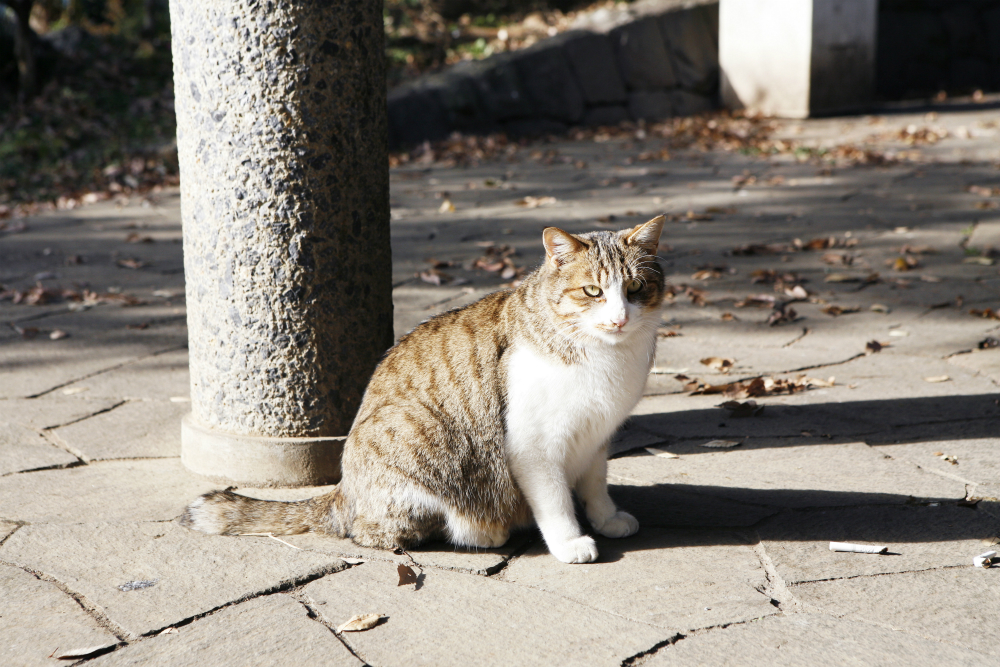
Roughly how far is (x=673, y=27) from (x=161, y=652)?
→ 404 inches

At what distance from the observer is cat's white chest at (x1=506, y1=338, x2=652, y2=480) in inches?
92.8

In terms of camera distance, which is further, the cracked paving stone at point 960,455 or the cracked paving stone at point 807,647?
the cracked paving stone at point 960,455

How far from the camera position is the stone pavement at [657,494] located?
2.05 m

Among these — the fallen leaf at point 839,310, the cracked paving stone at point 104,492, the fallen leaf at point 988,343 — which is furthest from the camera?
the fallen leaf at point 839,310

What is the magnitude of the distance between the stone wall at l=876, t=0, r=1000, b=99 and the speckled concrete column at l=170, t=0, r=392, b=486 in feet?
35.4

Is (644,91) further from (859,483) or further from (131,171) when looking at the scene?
(859,483)

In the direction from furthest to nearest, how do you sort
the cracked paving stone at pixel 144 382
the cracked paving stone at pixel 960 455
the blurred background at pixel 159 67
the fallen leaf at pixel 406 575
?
the blurred background at pixel 159 67 → the cracked paving stone at pixel 144 382 → the cracked paving stone at pixel 960 455 → the fallen leaf at pixel 406 575

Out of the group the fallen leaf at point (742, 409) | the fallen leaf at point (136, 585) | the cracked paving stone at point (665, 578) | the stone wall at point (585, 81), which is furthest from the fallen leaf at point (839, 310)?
the stone wall at point (585, 81)

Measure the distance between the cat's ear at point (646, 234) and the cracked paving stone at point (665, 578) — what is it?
33.4 inches

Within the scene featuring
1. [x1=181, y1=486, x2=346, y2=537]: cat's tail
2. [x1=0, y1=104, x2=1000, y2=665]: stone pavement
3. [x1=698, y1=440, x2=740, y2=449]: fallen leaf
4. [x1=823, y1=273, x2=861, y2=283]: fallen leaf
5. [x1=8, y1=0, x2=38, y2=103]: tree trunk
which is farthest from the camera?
[x1=8, y1=0, x2=38, y2=103]: tree trunk

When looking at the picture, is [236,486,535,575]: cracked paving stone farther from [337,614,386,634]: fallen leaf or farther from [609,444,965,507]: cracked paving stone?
[609,444,965,507]: cracked paving stone

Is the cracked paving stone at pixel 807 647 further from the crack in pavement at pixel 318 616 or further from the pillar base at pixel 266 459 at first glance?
the pillar base at pixel 266 459

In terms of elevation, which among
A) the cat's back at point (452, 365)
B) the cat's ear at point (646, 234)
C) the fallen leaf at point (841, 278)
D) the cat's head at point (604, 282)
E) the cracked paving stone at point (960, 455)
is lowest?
the cracked paving stone at point (960, 455)

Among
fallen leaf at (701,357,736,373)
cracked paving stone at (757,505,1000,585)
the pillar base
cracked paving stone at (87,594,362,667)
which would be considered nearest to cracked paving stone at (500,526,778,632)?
cracked paving stone at (757,505,1000,585)
